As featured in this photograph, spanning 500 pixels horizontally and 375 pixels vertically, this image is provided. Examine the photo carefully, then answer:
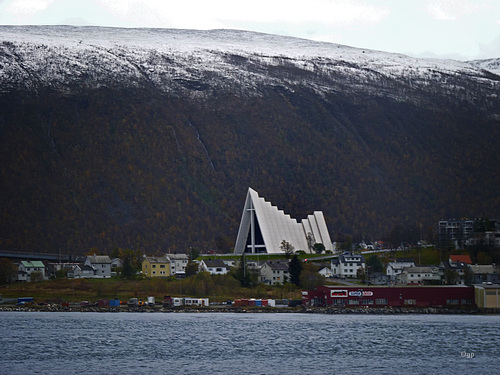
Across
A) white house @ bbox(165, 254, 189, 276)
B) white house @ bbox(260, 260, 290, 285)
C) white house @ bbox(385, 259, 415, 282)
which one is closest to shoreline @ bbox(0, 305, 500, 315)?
white house @ bbox(260, 260, 290, 285)

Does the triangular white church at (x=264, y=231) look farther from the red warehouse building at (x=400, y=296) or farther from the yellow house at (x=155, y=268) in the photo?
the red warehouse building at (x=400, y=296)

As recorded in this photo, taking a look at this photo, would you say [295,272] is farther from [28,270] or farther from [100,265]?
[28,270]

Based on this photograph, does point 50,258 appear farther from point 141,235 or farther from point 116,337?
point 116,337

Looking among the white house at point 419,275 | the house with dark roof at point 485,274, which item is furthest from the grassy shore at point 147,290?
the house with dark roof at point 485,274

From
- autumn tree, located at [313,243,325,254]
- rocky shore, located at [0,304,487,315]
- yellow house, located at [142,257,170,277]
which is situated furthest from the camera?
Result: autumn tree, located at [313,243,325,254]

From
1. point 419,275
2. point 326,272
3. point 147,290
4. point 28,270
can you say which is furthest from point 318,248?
point 28,270

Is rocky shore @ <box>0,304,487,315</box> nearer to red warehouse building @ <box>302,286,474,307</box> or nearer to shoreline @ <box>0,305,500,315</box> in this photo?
shoreline @ <box>0,305,500,315</box>

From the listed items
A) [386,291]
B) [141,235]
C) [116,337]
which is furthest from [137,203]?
[116,337]
